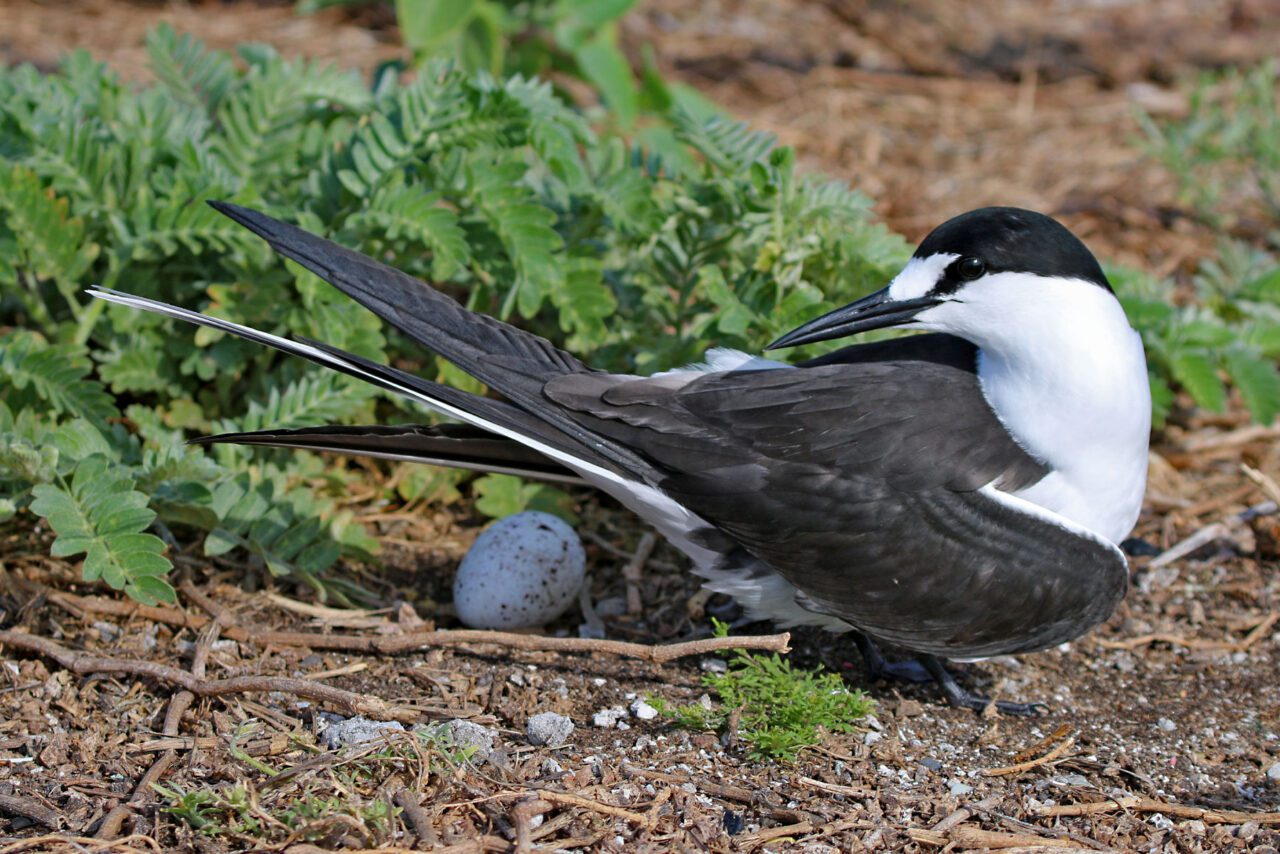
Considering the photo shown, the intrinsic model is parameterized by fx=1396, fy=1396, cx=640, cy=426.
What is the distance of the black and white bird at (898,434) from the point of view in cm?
322

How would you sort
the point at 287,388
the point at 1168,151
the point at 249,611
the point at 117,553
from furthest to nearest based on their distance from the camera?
the point at 1168,151 → the point at 287,388 → the point at 249,611 → the point at 117,553

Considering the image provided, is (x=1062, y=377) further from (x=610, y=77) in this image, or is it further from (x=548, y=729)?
(x=610, y=77)

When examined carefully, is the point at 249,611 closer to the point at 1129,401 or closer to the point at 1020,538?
the point at 1020,538

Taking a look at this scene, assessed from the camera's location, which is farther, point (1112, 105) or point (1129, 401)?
point (1112, 105)

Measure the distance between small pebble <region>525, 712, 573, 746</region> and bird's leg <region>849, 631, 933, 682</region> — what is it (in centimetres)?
92

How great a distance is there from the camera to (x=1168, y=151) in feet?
18.7

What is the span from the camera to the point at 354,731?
3.11 meters

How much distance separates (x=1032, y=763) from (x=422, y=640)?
58.9 inches

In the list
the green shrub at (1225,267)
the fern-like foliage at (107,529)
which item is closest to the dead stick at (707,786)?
the fern-like foliage at (107,529)

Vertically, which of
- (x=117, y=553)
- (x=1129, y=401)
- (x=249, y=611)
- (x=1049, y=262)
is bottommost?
(x=249, y=611)

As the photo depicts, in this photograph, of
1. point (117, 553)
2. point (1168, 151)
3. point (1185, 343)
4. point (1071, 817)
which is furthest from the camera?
point (1168, 151)

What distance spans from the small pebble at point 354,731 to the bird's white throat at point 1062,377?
157 cm

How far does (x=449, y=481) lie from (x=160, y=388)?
0.89 meters

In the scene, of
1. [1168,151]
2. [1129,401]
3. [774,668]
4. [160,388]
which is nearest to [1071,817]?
[774,668]
